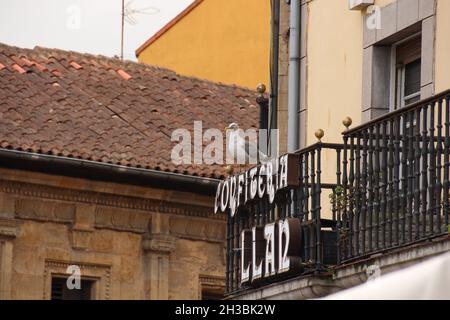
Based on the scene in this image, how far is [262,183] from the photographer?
58.9 feet

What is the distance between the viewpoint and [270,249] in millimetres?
17344

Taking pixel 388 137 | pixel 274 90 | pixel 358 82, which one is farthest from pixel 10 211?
pixel 388 137

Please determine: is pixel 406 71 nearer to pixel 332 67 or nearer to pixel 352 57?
pixel 352 57

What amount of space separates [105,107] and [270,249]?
1004cm

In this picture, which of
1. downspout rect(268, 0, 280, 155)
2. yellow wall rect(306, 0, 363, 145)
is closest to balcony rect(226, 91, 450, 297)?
yellow wall rect(306, 0, 363, 145)

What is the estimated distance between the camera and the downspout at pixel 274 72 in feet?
67.2

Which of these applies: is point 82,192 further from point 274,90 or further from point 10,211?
point 274,90

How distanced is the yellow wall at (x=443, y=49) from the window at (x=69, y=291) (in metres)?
9.28

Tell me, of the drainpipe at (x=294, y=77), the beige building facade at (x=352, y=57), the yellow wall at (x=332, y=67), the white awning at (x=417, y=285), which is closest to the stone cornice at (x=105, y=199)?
the beige building facade at (x=352, y=57)

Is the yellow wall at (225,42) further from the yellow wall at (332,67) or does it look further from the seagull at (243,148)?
the yellow wall at (332,67)

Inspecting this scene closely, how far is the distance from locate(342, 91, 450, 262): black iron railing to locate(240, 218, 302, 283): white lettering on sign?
46 cm

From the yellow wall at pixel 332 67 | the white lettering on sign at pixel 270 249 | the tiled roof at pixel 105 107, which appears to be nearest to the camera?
the white lettering on sign at pixel 270 249

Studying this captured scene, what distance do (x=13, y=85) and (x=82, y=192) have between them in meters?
1.86
